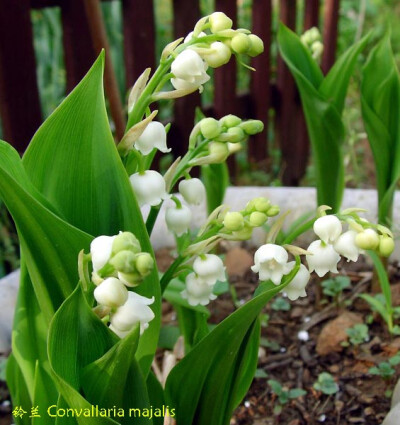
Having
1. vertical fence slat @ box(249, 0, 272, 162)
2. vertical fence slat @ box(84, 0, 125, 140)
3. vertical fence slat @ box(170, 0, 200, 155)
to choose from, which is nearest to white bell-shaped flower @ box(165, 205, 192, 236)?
vertical fence slat @ box(84, 0, 125, 140)

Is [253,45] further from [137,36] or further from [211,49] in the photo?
[137,36]

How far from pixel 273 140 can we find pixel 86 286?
247cm

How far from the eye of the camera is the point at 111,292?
1.59 feet

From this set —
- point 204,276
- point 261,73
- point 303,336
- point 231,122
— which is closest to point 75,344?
point 204,276

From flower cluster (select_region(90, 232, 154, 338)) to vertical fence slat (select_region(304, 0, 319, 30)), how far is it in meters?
2.25

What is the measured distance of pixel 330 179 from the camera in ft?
3.64

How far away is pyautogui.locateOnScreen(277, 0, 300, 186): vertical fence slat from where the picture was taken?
8.39 ft

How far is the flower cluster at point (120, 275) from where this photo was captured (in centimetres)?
46

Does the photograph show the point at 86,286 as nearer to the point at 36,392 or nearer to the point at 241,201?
the point at 36,392

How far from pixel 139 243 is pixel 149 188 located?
119 millimetres

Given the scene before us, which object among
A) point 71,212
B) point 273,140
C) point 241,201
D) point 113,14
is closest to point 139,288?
point 71,212

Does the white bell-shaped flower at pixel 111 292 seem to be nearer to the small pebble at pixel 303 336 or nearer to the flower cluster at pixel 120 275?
the flower cluster at pixel 120 275

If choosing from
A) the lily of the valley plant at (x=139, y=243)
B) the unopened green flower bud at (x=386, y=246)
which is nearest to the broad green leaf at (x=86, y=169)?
the lily of the valley plant at (x=139, y=243)

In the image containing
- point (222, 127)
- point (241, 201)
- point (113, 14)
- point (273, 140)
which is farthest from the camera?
point (273, 140)
